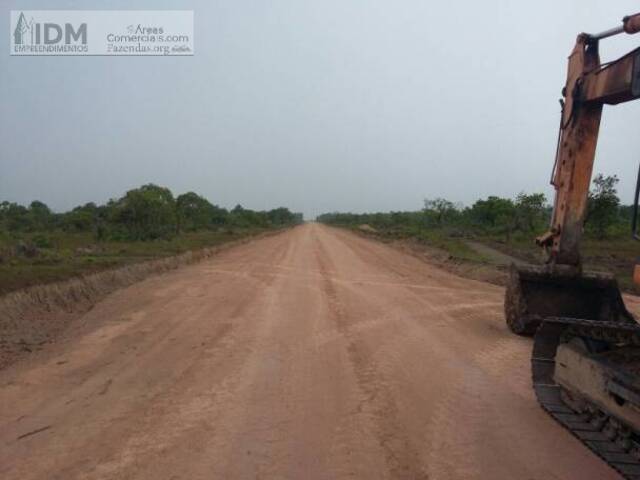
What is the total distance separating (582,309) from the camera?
23.0 ft

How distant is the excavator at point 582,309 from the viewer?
139 inches

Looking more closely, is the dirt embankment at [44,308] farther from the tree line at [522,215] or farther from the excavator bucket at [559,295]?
the tree line at [522,215]

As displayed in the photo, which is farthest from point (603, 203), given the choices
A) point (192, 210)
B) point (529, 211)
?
point (192, 210)

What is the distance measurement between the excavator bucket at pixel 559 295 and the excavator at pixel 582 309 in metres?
0.01

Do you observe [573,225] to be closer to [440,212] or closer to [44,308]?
[44,308]

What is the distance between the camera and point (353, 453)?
11.9ft

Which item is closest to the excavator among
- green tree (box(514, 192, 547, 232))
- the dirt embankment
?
the dirt embankment

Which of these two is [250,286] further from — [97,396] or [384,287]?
[97,396]

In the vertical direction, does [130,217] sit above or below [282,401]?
above

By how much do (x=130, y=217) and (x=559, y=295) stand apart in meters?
26.1

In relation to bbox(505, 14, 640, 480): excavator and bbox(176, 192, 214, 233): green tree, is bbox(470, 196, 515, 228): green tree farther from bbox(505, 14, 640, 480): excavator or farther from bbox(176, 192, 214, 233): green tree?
bbox(505, 14, 640, 480): excavator

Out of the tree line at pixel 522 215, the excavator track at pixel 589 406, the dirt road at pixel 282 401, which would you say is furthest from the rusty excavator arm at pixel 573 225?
the tree line at pixel 522 215

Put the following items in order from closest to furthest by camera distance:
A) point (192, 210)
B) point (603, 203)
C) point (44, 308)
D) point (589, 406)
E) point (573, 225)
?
point (589, 406), point (573, 225), point (44, 308), point (603, 203), point (192, 210)

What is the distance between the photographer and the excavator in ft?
11.5
